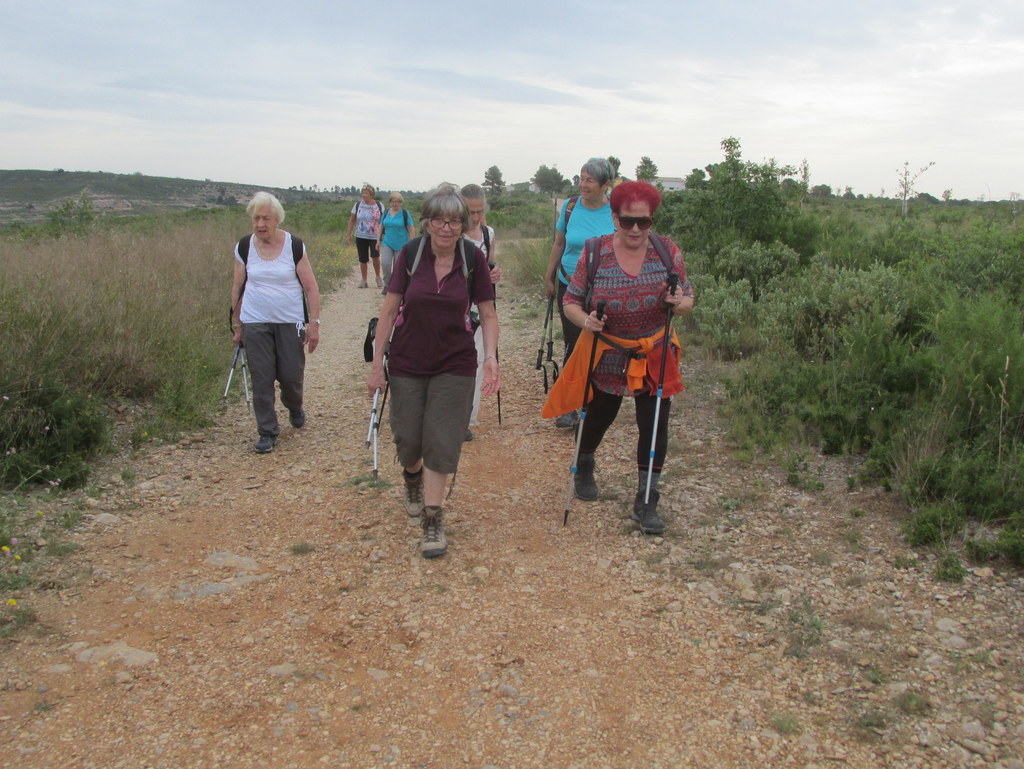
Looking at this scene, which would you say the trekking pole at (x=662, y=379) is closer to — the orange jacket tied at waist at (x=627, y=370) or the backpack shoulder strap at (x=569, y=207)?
the orange jacket tied at waist at (x=627, y=370)

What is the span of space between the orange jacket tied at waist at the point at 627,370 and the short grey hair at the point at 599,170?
5.96 ft

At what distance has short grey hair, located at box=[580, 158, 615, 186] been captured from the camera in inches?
233

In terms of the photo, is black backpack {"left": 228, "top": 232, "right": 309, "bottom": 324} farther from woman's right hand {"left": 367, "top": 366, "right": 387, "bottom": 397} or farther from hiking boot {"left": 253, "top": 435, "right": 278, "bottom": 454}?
woman's right hand {"left": 367, "top": 366, "right": 387, "bottom": 397}

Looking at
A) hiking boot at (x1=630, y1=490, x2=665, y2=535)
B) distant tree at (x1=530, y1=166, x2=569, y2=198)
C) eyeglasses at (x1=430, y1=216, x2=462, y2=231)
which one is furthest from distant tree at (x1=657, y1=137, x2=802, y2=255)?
distant tree at (x1=530, y1=166, x2=569, y2=198)

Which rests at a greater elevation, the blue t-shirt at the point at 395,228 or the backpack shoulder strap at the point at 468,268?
the blue t-shirt at the point at 395,228

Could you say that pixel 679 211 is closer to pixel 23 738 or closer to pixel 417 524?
pixel 417 524

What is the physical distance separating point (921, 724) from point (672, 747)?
3.12ft

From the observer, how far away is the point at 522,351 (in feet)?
33.8

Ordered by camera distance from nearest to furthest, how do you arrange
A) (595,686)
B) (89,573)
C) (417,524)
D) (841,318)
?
(595,686) < (89,573) < (417,524) < (841,318)

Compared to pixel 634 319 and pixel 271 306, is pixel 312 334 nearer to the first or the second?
pixel 271 306

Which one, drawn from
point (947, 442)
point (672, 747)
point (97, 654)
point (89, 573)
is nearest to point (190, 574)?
point (89, 573)

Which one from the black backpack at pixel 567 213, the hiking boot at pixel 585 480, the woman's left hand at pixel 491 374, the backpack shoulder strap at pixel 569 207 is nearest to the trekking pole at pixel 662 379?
the hiking boot at pixel 585 480

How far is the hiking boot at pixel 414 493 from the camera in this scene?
487 cm

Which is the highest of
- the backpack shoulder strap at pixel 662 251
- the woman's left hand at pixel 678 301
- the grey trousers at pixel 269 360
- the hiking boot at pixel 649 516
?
the backpack shoulder strap at pixel 662 251
